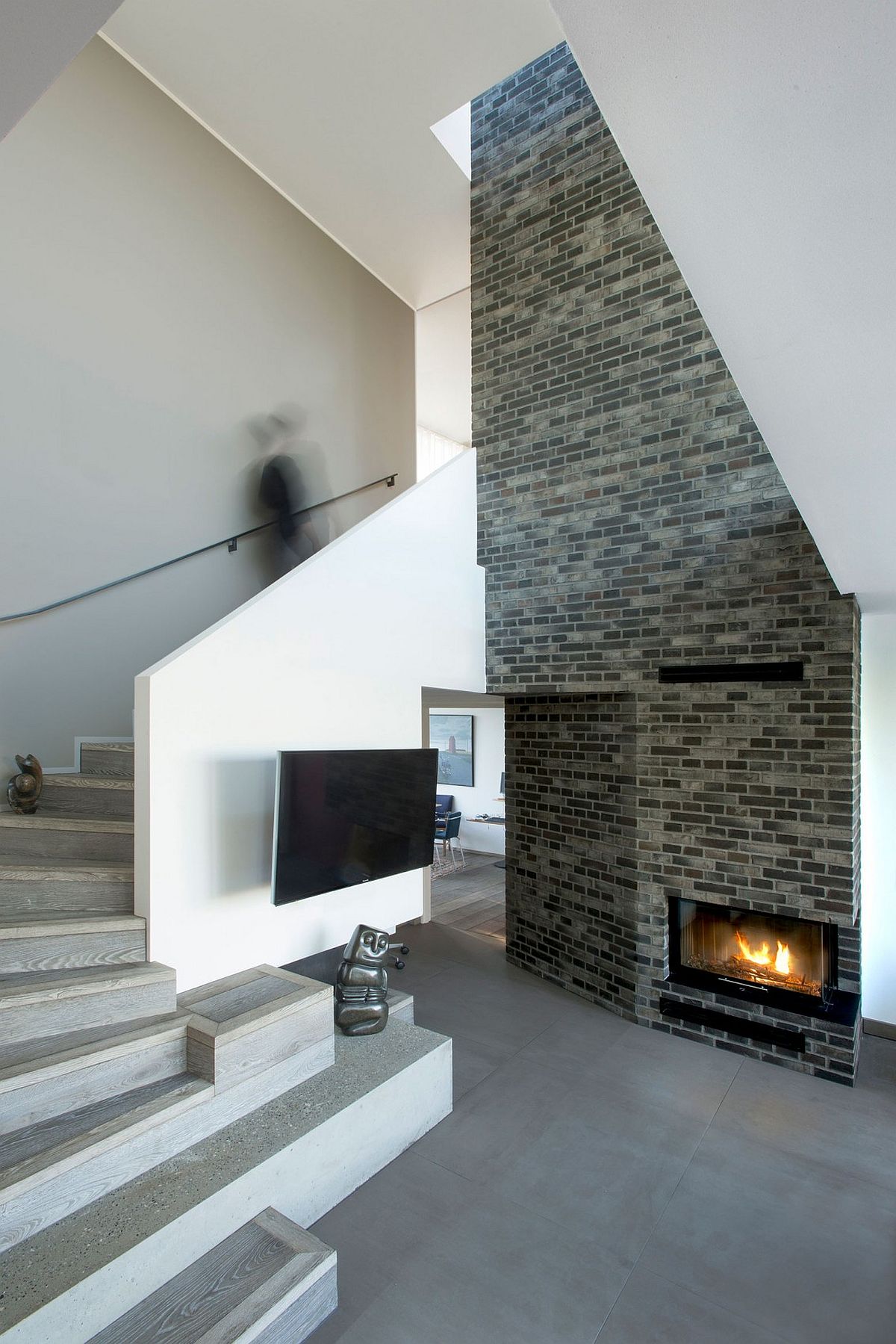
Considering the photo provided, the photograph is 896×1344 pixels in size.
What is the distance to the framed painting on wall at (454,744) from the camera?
37.3 feet

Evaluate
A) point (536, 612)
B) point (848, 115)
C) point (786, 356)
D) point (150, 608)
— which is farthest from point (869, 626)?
point (150, 608)

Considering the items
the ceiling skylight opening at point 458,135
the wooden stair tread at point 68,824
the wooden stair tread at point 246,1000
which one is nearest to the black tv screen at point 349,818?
the wooden stair tread at point 246,1000

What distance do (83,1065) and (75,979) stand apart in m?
0.31

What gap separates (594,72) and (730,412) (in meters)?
3.21

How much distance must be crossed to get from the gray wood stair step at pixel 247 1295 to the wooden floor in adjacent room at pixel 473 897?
3969mm

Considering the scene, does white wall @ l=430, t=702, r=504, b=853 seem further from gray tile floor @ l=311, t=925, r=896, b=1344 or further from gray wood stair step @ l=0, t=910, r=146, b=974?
gray wood stair step @ l=0, t=910, r=146, b=974

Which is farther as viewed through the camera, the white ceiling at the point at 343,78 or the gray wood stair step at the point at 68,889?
the white ceiling at the point at 343,78

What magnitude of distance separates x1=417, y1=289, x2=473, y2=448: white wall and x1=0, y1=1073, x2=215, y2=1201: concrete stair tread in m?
5.09

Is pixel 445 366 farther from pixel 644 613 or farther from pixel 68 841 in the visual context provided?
pixel 68 841

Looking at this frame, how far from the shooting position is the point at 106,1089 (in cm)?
240

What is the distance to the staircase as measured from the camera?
2.11 m

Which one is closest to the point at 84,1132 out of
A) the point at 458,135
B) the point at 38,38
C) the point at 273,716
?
the point at 273,716

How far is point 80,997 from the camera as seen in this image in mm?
2510

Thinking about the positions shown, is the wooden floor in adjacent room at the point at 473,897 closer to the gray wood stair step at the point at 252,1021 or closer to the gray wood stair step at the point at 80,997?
the gray wood stair step at the point at 252,1021
